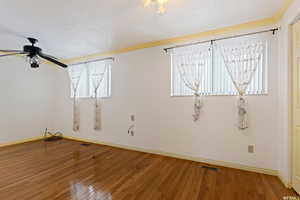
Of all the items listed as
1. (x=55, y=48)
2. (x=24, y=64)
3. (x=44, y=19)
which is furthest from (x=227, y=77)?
(x=24, y=64)

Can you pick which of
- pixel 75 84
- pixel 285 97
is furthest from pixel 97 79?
pixel 285 97

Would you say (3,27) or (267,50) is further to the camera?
(3,27)

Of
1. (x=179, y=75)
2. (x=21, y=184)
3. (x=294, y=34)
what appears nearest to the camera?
(x=294, y=34)

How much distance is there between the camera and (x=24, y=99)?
3977 millimetres

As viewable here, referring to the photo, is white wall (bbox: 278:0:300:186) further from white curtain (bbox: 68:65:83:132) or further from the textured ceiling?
white curtain (bbox: 68:65:83:132)

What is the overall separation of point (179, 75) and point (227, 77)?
34.7 inches

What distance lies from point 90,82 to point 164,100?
2.34m

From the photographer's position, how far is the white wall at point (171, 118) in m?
2.24

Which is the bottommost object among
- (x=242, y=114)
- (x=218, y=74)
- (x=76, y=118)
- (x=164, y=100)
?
(x=76, y=118)

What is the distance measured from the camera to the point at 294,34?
5.86 ft

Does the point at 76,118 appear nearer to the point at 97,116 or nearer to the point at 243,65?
the point at 97,116

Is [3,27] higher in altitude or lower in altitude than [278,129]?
higher

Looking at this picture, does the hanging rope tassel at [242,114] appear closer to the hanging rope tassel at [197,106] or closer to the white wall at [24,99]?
the hanging rope tassel at [197,106]

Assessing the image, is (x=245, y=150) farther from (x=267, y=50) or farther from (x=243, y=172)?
(x=267, y=50)
